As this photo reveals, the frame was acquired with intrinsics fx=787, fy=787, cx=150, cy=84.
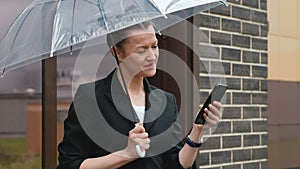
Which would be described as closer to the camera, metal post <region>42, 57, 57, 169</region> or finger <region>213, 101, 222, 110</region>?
finger <region>213, 101, 222, 110</region>

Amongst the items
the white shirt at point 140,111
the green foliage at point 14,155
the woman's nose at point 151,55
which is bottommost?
the green foliage at point 14,155

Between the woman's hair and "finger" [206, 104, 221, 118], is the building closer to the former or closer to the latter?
the woman's hair

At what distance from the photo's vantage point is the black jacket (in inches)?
139

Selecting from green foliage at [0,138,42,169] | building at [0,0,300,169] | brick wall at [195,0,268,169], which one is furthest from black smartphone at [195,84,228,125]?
brick wall at [195,0,268,169]

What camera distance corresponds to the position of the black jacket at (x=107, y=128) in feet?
11.6

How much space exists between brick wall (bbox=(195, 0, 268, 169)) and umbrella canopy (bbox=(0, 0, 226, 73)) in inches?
112

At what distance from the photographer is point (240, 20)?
23.0ft

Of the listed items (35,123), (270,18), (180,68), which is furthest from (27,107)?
(270,18)

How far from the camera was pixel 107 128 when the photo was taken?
11.7 feet

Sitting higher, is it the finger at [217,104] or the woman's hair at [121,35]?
the woman's hair at [121,35]

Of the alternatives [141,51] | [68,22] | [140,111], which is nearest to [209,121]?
[140,111]

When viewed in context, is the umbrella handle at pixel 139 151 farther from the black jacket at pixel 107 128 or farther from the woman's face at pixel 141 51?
the woman's face at pixel 141 51

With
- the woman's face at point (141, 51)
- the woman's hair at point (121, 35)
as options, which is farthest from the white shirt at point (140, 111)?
the woman's hair at point (121, 35)

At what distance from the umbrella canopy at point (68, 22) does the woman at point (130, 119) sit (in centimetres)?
9
